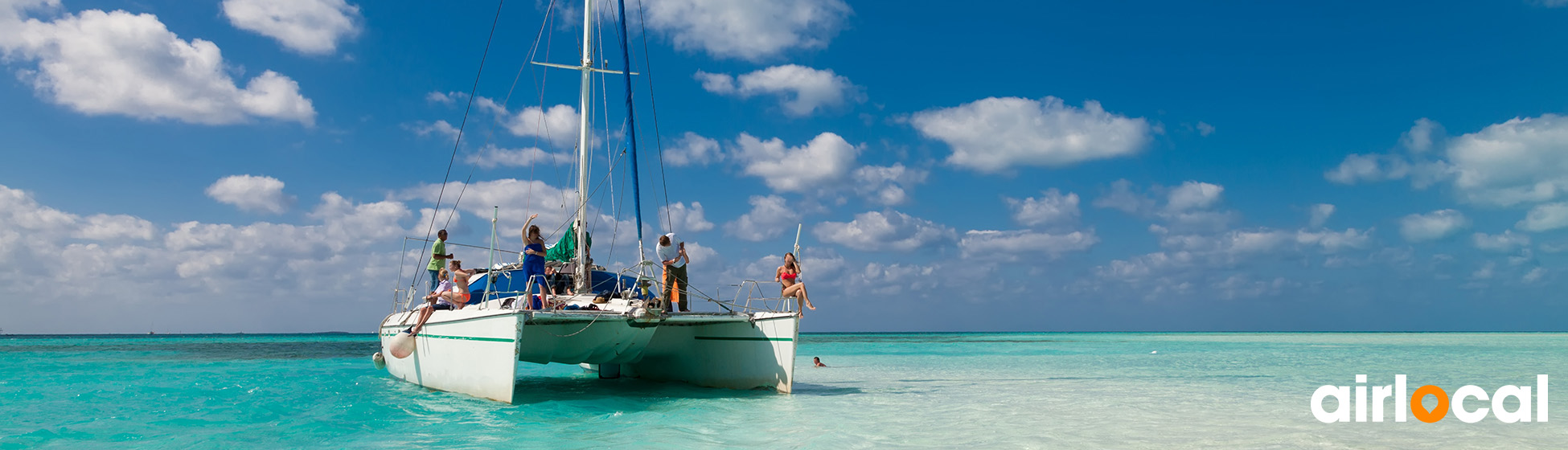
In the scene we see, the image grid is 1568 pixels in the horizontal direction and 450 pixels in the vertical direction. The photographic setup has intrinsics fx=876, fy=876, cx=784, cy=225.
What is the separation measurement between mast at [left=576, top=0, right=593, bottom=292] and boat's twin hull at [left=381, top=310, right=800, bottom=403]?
1.25 metres

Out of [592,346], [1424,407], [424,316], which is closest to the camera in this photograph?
[1424,407]

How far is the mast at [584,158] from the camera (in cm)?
1248

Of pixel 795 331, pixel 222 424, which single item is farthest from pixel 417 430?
pixel 795 331

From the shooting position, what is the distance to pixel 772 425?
8.78 meters

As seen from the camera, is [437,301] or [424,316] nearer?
[424,316]

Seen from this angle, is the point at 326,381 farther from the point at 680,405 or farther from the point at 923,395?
the point at 923,395

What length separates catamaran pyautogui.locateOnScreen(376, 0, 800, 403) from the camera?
10117 mm

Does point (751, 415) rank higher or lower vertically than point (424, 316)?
lower

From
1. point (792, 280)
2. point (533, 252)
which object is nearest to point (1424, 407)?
point (792, 280)

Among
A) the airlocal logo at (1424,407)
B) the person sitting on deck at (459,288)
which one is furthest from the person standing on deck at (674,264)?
the airlocal logo at (1424,407)

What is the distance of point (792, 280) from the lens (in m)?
11.6

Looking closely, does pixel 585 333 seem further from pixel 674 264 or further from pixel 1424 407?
pixel 1424 407

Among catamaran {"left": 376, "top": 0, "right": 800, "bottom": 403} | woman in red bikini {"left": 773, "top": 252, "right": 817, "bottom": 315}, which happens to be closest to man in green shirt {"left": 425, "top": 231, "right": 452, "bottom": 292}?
catamaran {"left": 376, "top": 0, "right": 800, "bottom": 403}

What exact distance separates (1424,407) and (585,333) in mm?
10307
